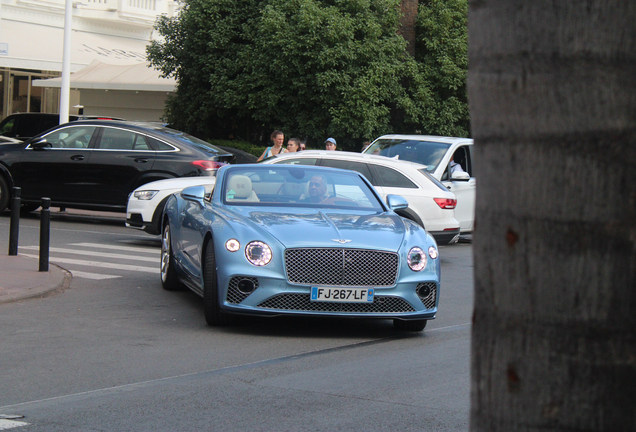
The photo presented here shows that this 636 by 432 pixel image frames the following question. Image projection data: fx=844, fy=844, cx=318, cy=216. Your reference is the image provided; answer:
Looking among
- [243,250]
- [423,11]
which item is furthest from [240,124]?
[243,250]

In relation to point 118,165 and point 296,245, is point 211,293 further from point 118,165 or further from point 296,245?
point 118,165

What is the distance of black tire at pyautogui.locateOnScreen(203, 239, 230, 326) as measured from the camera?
704 centimetres

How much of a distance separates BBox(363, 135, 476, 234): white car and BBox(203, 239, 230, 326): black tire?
332 inches

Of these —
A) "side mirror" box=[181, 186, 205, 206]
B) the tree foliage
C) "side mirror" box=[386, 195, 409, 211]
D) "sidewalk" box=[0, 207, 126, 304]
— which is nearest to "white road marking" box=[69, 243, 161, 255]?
"sidewalk" box=[0, 207, 126, 304]

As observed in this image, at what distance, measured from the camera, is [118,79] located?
115 ft

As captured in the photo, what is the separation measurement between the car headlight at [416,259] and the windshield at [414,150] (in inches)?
324

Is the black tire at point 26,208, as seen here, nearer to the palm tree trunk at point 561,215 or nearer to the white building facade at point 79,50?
the palm tree trunk at point 561,215

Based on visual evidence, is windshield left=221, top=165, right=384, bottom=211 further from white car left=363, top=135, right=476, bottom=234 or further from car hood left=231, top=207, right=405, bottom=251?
white car left=363, top=135, right=476, bottom=234

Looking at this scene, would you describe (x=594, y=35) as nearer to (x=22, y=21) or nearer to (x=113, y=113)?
(x=22, y=21)

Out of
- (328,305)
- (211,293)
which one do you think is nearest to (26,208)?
(211,293)

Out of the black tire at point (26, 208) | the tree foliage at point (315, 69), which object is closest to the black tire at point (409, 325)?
the black tire at point (26, 208)

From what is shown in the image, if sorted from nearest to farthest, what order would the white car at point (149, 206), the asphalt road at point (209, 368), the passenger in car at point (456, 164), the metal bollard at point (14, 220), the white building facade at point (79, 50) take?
the asphalt road at point (209, 368) → the metal bollard at point (14, 220) → the white car at point (149, 206) → the passenger in car at point (456, 164) → the white building facade at point (79, 50)

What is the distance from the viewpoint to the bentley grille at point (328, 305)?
6.86m

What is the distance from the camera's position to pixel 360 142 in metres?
27.5
